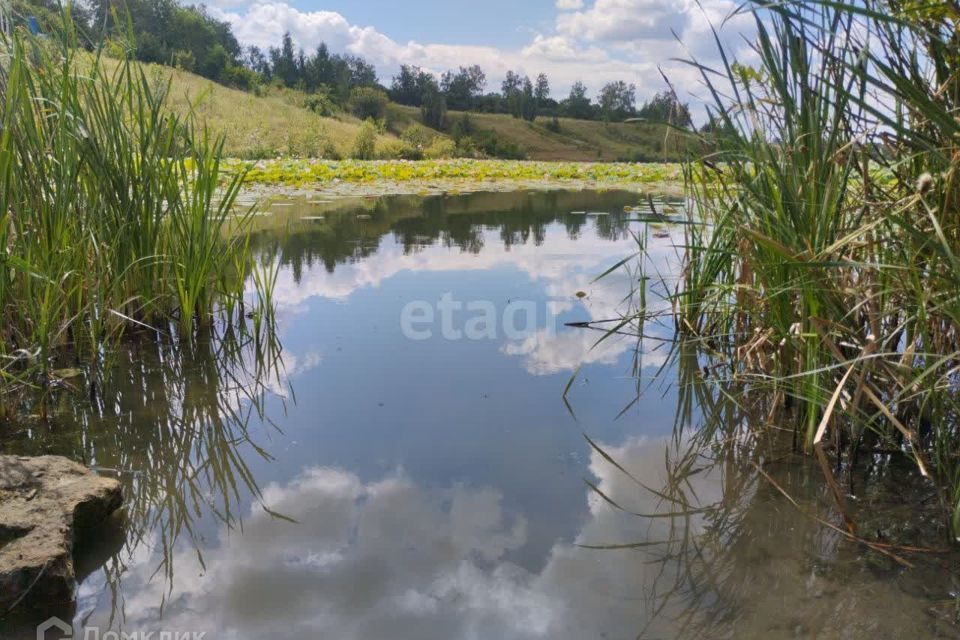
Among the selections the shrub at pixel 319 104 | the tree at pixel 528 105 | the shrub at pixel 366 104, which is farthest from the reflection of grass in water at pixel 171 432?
the tree at pixel 528 105

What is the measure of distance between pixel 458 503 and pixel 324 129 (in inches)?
647

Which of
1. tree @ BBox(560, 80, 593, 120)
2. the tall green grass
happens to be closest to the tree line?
tree @ BBox(560, 80, 593, 120)

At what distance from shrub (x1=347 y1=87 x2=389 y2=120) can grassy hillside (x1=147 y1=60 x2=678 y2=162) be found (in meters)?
0.85

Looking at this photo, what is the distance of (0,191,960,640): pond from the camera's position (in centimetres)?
129

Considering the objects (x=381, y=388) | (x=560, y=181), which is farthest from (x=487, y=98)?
(x=381, y=388)

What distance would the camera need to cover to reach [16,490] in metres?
1.48

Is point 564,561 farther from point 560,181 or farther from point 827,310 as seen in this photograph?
point 560,181

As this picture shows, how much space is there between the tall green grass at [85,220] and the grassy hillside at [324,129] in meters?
0.32

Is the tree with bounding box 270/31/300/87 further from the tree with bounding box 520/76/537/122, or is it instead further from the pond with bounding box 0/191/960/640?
the pond with bounding box 0/191/960/640

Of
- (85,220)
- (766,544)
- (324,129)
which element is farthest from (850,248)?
(324,129)

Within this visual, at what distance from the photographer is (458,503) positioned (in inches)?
66.1

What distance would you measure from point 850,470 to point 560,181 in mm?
10874

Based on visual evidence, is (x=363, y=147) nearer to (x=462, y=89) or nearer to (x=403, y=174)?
(x=403, y=174)

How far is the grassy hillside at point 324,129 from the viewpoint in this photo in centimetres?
1145
